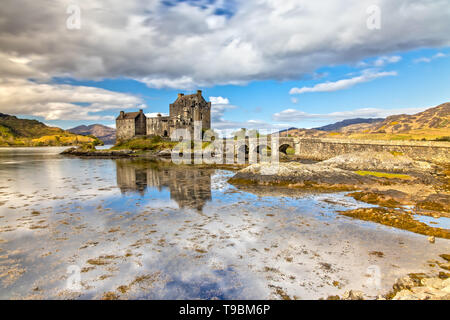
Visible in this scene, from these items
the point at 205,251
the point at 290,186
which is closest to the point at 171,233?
the point at 205,251

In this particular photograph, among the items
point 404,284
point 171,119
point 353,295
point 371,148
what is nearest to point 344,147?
point 371,148

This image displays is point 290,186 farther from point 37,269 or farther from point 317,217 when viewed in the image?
point 37,269

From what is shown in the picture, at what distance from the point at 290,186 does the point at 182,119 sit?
54075mm

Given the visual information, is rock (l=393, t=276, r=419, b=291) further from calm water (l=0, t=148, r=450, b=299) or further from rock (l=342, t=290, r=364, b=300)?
rock (l=342, t=290, r=364, b=300)

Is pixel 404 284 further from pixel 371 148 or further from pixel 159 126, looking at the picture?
pixel 159 126

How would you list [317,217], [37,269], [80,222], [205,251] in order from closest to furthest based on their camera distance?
[37,269] < [205,251] < [80,222] < [317,217]

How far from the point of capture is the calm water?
6594 mm

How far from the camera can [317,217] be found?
42.8 ft

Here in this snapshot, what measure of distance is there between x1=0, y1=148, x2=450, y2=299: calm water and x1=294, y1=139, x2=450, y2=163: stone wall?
109 ft

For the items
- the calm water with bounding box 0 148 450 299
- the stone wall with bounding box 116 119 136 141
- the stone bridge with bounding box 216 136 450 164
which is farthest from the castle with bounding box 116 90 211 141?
the calm water with bounding box 0 148 450 299

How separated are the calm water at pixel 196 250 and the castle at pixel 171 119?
56.4 metres

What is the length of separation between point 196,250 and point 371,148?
152ft

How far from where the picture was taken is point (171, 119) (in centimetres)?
7350

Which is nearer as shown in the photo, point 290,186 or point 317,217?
point 317,217
